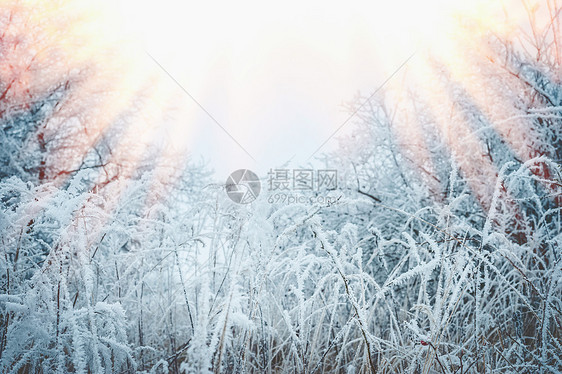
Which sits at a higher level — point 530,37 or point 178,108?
point 178,108

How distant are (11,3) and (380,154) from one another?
194 inches

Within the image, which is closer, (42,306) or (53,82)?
(42,306)

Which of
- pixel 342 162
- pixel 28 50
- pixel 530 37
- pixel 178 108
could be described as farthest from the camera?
pixel 178 108

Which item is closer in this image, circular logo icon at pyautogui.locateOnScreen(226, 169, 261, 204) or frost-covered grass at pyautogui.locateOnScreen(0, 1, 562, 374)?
frost-covered grass at pyautogui.locateOnScreen(0, 1, 562, 374)

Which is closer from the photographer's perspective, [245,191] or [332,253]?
[332,253]

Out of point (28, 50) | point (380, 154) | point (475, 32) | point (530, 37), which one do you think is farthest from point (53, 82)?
point (530, 37)

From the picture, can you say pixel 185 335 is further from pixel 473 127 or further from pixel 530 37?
pixel 530 37

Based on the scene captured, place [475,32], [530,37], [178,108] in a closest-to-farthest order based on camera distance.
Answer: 1. [530,37]
2. [475,32]
3. [178,108]

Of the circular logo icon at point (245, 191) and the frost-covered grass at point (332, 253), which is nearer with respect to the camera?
the frost-covered grass at point (332, 253)

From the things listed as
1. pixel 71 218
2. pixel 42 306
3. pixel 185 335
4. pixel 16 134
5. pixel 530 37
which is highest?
pixel 16 134

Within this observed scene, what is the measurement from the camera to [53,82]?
488 cm

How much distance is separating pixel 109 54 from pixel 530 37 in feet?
17.7

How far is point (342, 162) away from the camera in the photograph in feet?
12.4

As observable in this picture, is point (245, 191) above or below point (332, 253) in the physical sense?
above
